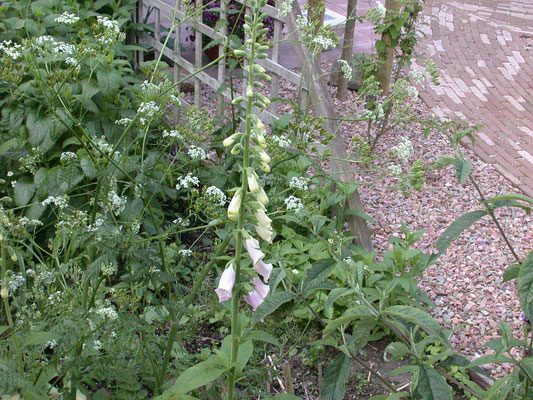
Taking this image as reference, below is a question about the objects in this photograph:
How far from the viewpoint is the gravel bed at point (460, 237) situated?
363 centimetres

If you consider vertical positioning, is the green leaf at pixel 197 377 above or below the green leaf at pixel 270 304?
below

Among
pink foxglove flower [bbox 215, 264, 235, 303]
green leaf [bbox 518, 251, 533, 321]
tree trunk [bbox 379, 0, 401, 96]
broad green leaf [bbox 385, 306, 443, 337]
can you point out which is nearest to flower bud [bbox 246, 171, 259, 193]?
pink foxglove flower [bbox 215, 264, 235, 303]

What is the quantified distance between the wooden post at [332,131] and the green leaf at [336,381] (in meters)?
2.07

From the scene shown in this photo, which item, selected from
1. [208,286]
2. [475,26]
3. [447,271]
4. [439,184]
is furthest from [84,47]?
[475,26]

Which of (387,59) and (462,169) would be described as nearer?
(462,169)

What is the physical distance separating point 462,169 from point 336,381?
68cm

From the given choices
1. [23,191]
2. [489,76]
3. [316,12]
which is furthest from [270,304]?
[489,76]

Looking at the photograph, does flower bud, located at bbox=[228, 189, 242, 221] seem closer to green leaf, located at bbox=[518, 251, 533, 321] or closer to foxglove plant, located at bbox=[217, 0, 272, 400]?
foxglove plant, located at bbox=[217, 0, 272, 400]

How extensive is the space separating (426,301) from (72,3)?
3012mm

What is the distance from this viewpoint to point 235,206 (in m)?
1.65

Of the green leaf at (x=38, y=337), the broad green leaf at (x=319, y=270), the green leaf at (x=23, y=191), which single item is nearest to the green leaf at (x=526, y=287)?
Result: the broad green leaf at (x=319, y=270)

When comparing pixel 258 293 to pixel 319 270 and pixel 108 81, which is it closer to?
pixel 319 270

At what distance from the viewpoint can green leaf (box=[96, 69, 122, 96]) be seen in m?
3.82

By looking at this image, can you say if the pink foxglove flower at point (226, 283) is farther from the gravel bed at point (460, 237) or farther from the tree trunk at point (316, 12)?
the tree trunk at point (316, 12)
